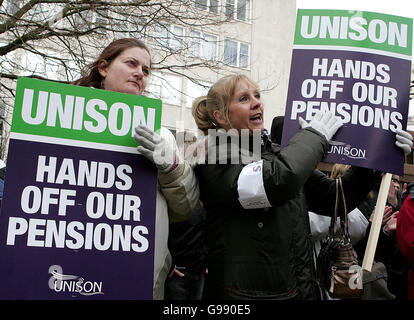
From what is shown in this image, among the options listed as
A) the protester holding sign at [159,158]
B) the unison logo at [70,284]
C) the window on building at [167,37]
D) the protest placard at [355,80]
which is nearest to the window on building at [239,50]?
the window on building at [167,37]

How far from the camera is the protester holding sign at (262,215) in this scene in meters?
1.86

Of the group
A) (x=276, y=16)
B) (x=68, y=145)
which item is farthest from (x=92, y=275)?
(x=276, y=16)

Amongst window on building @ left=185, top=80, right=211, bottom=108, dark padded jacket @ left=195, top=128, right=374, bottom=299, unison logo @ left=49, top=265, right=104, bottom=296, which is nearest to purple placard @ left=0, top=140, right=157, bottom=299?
unison logo @ left=49, top=265, right=104, bottom=296

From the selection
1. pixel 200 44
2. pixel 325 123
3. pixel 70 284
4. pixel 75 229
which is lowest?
pixel 70 284

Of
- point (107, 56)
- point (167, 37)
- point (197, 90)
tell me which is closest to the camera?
point (107, 56)

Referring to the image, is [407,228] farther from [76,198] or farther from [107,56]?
[107,56]

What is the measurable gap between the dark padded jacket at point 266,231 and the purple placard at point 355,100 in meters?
0.23

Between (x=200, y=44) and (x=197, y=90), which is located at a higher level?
(x=200, y=44)

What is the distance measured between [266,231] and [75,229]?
79 centimetres

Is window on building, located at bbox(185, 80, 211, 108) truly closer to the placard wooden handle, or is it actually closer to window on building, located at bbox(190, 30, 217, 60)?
window on building, located at bbox(190, 30, 217, 60)

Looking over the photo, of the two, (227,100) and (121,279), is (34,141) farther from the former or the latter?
(227,100)

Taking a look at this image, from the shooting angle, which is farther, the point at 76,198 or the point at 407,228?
the point at 407,228

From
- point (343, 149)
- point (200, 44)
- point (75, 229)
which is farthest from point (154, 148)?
point (200, 44)

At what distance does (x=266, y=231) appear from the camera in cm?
192
